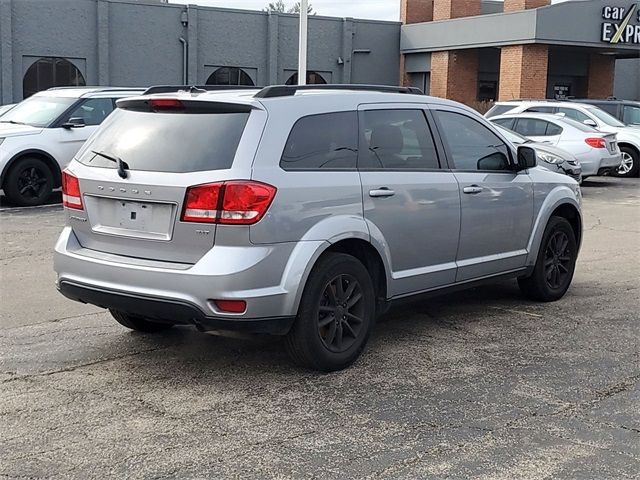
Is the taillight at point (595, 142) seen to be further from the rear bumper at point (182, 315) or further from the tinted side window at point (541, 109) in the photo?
the rear bumper at point (182, 315)

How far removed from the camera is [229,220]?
16.4ft

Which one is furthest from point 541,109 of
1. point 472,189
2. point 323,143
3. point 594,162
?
point 323,143

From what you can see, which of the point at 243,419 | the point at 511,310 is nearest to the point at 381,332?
the point at 511,310

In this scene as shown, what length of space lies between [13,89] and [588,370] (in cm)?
2488

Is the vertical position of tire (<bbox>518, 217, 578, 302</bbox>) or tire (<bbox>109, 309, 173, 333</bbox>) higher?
tire (<bbox>518, 217, 578, 302</bbox>)

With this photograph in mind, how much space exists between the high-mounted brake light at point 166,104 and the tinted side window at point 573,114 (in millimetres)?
15876

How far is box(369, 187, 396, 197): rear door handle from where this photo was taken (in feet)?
18.9

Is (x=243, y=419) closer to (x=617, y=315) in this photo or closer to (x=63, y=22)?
(x=617, y=315)

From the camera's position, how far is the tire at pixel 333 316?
211 inches

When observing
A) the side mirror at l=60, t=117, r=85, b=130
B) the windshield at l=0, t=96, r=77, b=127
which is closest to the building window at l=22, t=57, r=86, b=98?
the windshield at l=0, t=96, r=77, b=127

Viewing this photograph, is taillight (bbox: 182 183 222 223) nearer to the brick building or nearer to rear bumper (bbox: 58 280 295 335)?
rear bumper (bbox: 58 280 295 335)

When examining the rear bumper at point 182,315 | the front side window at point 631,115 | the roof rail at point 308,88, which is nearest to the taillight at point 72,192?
the rear bumper at point 182,315

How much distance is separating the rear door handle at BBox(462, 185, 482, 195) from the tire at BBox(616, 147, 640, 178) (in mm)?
15181

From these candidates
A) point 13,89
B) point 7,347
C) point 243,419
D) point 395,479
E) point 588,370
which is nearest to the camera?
point 395,479
